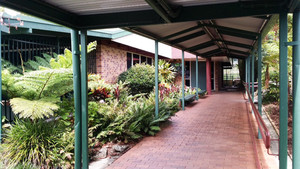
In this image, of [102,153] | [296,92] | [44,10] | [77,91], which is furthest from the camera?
[102,153]

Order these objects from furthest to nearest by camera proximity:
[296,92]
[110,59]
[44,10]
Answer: [110,59] < [44,10] < [296,92]

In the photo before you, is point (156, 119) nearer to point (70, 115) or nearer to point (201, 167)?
point (70, 115)

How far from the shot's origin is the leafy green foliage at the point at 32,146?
421 cm

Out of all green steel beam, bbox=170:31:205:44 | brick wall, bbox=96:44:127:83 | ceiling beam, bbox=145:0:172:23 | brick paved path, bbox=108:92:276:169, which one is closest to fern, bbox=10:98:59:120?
brick paved path, bbox=108:92:276:169

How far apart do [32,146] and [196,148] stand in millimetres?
3271

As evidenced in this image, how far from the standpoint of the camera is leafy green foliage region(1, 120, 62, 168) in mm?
4211

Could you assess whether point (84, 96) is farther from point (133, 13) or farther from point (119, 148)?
point (119, 148)

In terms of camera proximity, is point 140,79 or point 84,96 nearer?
point 84,96

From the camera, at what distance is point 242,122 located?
27.4 ft

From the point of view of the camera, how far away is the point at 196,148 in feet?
18.3

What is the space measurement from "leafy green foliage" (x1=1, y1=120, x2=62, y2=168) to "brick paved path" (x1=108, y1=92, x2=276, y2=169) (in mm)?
1130

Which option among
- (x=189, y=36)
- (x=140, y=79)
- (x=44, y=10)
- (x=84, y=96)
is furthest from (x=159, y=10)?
(x=140, y=79)

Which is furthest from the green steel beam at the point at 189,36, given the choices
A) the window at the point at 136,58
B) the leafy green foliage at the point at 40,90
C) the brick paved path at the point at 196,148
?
the window at the point at 136,58

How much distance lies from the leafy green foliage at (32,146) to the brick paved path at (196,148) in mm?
1130
